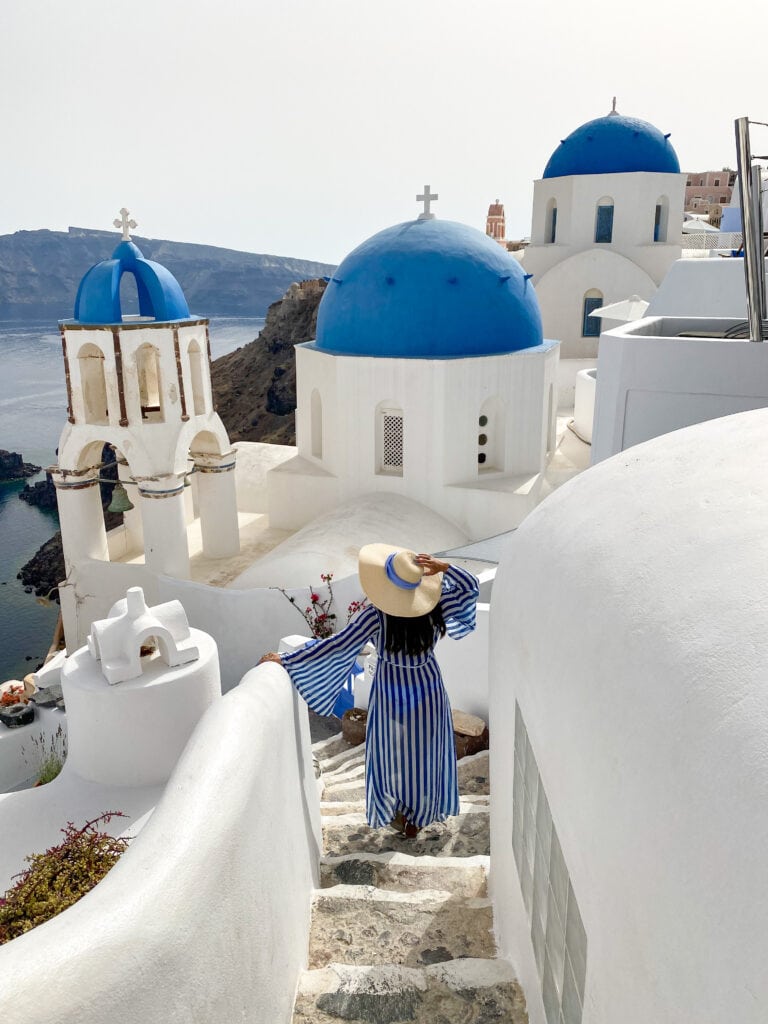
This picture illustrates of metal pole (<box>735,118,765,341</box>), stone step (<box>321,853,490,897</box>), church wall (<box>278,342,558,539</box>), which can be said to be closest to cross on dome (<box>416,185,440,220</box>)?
church wall (<box>278,342,558,539</box>)

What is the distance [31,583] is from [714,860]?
33.8 meters

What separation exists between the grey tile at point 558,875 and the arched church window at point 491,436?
9.91 m

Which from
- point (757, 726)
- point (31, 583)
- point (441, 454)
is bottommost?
point (31, 583)

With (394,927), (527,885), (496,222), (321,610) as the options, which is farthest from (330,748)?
(496,222)

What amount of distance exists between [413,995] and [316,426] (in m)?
10.9

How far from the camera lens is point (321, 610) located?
9984 mm

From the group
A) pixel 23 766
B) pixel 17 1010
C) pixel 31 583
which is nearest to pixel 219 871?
pixel 17 1010

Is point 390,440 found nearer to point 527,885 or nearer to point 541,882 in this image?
point 527,885

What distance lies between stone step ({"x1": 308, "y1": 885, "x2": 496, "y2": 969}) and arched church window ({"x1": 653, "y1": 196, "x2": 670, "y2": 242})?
1977 centimetres

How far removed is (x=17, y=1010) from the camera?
1.55 metres

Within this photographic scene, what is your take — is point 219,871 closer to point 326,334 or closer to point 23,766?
point 23,766

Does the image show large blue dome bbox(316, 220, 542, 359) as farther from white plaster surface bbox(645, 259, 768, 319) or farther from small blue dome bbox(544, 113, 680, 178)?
small blue dome bbox(544, 113, 680, 178)

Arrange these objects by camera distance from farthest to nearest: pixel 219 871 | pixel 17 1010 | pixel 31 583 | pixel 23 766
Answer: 1. pixel 31 583
2. pixel 23 766
3. pixel 219 871
4. pixel 17 1010

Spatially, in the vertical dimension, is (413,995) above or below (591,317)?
below
